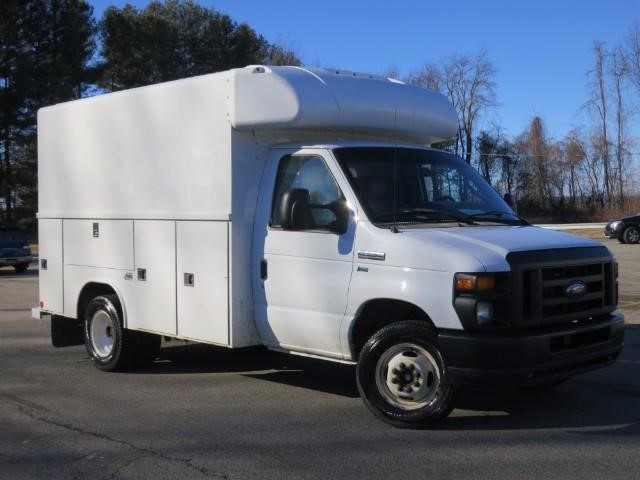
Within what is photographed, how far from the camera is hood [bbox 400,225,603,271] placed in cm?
534

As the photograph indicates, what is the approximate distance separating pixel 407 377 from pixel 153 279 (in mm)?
3039

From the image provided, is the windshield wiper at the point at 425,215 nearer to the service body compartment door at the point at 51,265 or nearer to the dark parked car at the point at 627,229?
the service body compartment door at the point at 51,265

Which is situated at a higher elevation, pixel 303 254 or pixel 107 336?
pixel 303 254

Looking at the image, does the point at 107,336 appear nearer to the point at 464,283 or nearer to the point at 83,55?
the point at 464,283

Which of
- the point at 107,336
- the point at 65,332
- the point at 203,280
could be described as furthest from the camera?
the point at 65,332

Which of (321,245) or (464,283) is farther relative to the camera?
(321,245)

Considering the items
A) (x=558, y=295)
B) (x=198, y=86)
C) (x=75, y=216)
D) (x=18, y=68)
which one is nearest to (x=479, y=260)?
(x=558, y=295)

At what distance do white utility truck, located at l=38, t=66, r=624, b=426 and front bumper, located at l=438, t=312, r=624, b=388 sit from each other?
0.01 metres

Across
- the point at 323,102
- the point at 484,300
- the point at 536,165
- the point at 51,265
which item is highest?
the point at 536,165

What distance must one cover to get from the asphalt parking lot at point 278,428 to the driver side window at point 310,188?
5.50 ft

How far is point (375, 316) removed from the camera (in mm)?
6094

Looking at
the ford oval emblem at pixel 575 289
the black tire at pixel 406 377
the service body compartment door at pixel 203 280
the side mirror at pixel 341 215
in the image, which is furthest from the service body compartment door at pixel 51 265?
the ford oval emblem at pixel 575 289

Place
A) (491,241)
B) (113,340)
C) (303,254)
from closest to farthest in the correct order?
1. (491,241)
2. (303,254)
3. (113,340)

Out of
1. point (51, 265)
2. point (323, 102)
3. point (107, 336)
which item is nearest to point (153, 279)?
point (107, 336)
